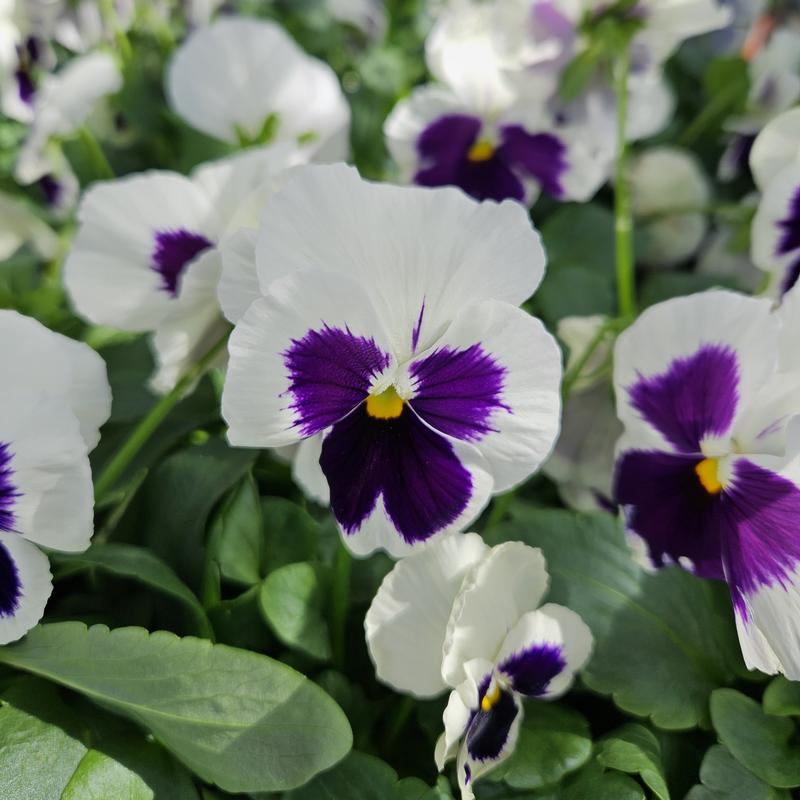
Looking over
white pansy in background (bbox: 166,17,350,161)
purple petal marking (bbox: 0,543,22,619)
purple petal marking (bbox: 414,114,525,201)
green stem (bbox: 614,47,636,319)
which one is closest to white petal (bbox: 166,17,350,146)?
white pansy in background (bbox: 166,17,350,161)

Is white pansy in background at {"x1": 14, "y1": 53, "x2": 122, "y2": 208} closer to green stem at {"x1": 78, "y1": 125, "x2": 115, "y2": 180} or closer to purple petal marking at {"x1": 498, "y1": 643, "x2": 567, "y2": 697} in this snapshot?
green stem at {"x1": 78, "y1": 125, "x2": 115, "y2": 180}

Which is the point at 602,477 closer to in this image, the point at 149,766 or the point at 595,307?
the point at 595,307

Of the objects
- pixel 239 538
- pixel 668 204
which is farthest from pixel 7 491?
pixel 668 204

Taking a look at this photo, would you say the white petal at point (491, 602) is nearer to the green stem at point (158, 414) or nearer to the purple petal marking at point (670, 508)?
the purple petal marking at point (670, 508)

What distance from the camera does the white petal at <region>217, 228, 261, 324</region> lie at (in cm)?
48

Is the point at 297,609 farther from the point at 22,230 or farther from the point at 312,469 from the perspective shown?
the point at 22,230

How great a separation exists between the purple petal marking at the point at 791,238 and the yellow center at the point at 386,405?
0.27 metres

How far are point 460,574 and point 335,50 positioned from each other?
88 cm

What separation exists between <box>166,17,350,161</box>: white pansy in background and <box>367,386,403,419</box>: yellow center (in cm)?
45

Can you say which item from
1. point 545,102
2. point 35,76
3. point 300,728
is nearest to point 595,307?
point 545,102

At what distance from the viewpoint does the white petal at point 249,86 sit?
0.88 m

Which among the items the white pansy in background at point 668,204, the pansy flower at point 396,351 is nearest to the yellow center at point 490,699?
the pansy flower at point 396,351

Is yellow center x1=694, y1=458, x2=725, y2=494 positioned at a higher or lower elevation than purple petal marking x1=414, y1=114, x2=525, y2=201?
lower

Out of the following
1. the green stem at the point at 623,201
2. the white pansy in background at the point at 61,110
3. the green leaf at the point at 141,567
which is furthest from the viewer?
the white pansy in background at the point at 61,110
